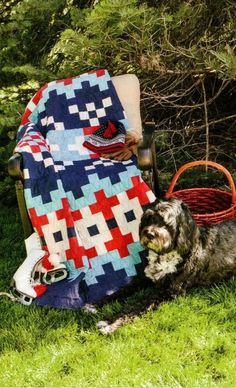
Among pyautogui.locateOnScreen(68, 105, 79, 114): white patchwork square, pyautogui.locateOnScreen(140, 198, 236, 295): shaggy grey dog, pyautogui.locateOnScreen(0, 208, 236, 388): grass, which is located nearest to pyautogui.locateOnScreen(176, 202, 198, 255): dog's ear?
pyautogui.locateOnScreen(140, 198, 236, 295): shaggy grey dog

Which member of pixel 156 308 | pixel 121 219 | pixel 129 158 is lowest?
pixel 156 308

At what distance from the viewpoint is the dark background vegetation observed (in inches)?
133

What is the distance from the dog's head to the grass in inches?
16.3

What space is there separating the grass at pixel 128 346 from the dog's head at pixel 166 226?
1.36ft

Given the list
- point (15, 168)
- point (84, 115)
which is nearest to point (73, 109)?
point (84, 115)

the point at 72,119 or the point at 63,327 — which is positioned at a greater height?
the point at 72,119

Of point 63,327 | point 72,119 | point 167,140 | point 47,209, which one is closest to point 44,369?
point 63,327

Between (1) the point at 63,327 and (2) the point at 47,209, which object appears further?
(2) the point at 47,209

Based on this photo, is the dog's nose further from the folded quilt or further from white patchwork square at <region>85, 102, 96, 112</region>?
white patchwork square at <region>85, 102, 96, 112</region>

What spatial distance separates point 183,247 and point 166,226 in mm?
212

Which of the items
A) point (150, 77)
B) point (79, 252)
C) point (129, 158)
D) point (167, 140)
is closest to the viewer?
point (79, 252)

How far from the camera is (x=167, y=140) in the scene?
177 inches

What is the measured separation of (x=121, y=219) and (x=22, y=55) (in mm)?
1750

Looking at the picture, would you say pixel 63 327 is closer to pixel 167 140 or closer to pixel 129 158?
pixel 129 158
